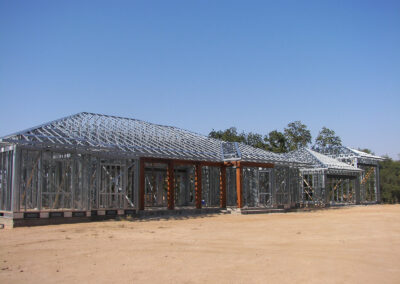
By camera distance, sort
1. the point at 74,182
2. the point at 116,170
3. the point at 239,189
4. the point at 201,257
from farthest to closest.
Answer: the point at 239,189
the point at 116,170
the point at 74,182
the point at 201,257

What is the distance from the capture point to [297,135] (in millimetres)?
54344

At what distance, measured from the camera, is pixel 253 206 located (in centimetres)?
2659

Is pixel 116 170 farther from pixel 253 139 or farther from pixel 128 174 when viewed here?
pixel 253 139

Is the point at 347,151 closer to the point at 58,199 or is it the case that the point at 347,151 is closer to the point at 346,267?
the point at 58,199

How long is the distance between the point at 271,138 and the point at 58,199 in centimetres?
3557

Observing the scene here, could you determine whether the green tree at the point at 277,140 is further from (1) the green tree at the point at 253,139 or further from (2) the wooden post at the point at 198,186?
(2) the wooden post at the point at 198,186

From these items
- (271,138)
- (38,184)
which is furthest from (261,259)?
(271,138)

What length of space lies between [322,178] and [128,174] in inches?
705

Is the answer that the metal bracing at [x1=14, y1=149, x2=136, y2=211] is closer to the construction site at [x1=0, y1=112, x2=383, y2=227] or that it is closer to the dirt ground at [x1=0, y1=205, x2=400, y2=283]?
the construction site at [x1=0, y1=112, x2=383, y2=227]

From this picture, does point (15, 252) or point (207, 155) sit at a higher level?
point (207, 155)

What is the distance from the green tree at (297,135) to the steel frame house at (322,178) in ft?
56.4

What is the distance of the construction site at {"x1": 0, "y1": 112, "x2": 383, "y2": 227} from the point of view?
16.9 metres

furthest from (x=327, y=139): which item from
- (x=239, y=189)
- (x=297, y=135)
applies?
(x=239, y=189)

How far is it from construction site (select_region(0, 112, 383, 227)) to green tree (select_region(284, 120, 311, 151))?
20.1 m
